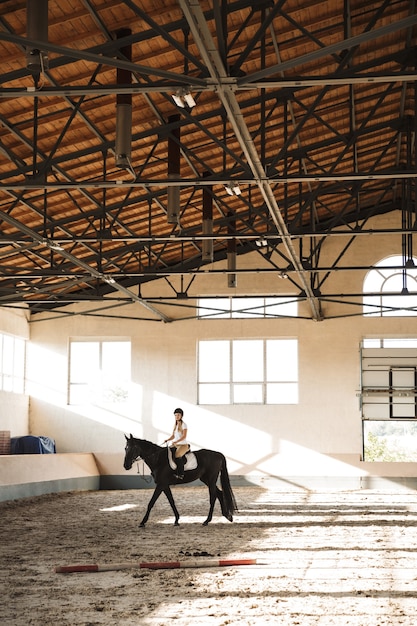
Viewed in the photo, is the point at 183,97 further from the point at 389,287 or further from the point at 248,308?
the point at 389,287

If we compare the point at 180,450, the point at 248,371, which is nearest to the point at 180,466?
the point at 180,450

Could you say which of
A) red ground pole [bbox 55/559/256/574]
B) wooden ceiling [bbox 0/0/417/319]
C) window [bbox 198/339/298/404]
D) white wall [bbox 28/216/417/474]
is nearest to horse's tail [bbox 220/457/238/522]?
wooden ceiling [bbox 0/0/417/319]

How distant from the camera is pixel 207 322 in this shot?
29.1m

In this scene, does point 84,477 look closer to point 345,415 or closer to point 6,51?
point 345,415

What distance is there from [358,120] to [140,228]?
6746mm

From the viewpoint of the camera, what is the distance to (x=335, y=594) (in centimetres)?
866

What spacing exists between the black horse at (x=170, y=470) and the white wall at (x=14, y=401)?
12508 mm

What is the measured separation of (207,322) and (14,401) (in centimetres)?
670

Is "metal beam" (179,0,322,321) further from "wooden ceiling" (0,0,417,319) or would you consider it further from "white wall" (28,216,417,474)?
"white wall" (28,216,417,474)

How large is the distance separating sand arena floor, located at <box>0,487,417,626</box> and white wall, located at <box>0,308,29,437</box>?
783 centimetres

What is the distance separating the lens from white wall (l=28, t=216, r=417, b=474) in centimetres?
2797

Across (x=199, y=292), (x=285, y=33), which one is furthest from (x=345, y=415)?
(x=285, y=33)

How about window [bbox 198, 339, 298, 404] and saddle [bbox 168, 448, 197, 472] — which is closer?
saddle [bbox 168, 448, 197, 472]

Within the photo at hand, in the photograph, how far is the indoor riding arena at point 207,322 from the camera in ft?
31.7
